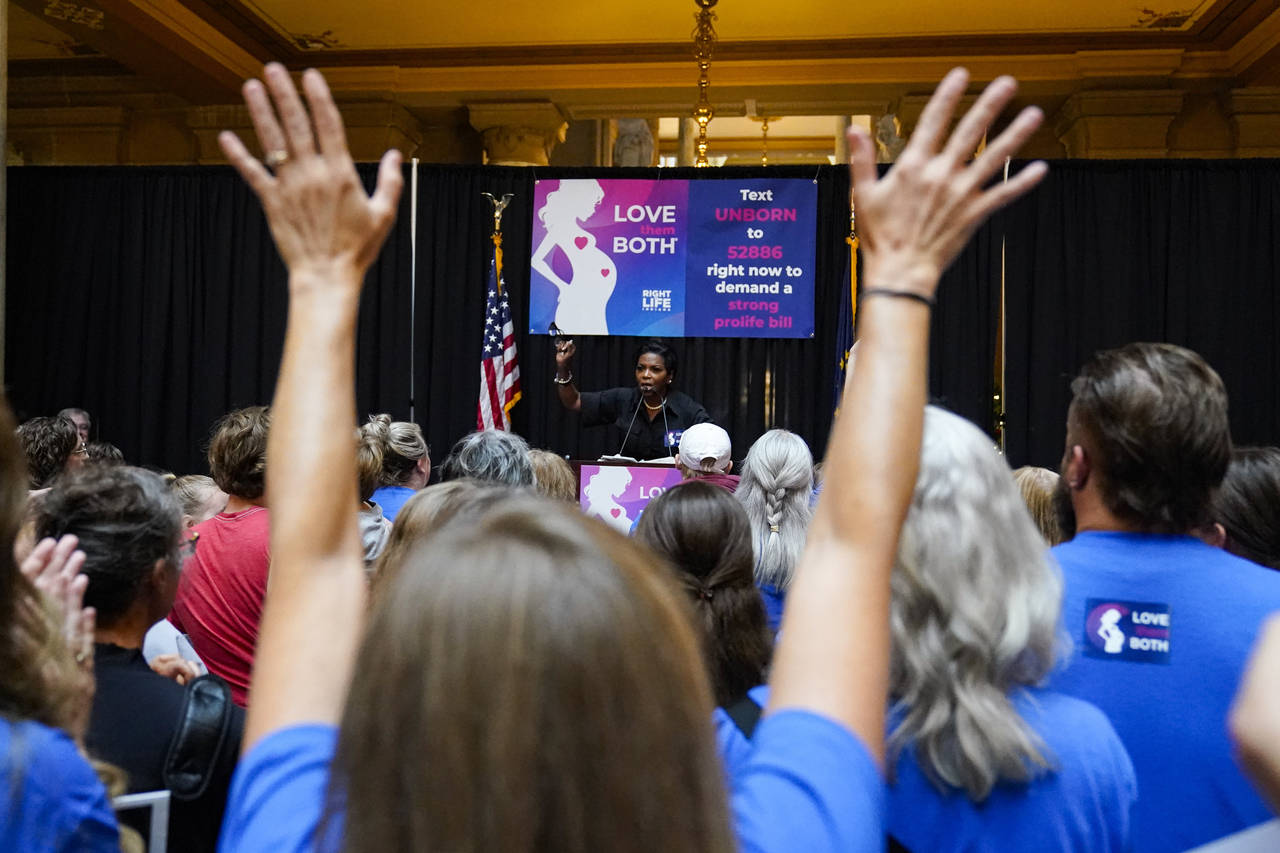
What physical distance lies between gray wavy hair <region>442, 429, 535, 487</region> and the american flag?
3.87m

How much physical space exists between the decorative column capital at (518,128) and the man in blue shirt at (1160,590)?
Result: 779 cm

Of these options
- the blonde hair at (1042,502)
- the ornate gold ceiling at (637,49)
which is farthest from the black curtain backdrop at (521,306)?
the blonde hair at (1042,502)

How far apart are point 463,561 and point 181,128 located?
9.81 meters

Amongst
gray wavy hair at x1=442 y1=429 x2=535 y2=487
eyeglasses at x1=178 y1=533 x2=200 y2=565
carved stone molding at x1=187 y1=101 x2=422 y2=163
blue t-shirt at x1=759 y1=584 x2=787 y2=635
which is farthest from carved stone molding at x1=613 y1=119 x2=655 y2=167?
eyeglasses at x1=178 y1=533 x2=200 y2=565

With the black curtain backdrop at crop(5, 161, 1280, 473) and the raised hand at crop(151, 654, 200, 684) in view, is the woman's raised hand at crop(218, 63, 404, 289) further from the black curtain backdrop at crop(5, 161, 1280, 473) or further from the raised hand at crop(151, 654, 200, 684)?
the black curtain backdrop at crop(5, 161, 1280, 473)

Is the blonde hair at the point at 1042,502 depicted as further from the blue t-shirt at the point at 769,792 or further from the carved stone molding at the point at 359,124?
the carved stone molding at the point at 359,124

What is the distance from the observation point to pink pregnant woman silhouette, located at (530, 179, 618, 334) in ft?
24.0

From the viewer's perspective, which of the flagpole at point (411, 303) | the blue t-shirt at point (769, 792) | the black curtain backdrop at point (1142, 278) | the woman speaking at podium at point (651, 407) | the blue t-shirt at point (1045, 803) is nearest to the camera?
the blue t-shirt at point (769, 792)

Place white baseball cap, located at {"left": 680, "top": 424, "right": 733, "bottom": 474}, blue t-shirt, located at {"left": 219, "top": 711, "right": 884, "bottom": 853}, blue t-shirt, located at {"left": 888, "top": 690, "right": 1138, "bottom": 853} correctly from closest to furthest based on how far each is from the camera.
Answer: blue t-shirt, located at {"left": 219, "top": 711, "right": 884, "bottom": 853}, blue t-shirt, located at {"left": 888, "top": 690, "right": 1138, "bottom": 853}, white baseball cap, located at {"left": 680, "top": 424, "right": 733, "bottom": 474}

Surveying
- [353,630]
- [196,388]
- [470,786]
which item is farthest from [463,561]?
[196,388]

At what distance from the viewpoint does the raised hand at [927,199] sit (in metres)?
0.82

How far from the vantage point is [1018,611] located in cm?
111

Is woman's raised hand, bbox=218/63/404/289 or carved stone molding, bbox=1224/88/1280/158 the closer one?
woman's raised hand, bbox=218/63/404/289

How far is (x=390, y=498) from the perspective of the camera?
3.16 m
